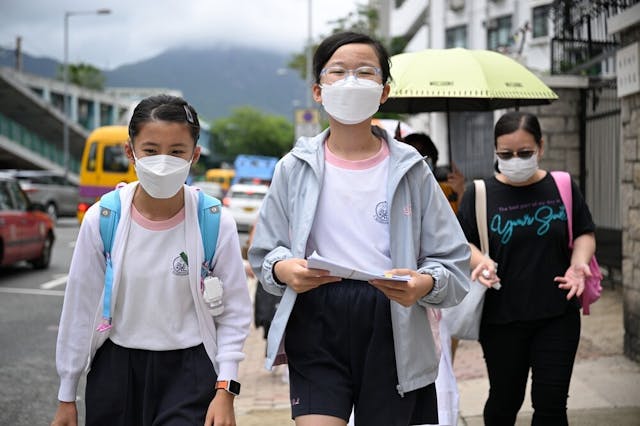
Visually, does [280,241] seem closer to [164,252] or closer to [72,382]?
[164,252]

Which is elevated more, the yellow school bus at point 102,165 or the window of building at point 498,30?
the window of building at point 498,30

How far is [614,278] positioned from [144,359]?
873 centimetres

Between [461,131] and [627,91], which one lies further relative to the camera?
[461,131]

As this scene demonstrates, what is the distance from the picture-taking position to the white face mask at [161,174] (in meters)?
2.80

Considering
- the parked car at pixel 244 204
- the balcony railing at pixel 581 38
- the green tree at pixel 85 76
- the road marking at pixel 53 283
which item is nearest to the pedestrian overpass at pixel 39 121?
the parked car at pixel 244 204

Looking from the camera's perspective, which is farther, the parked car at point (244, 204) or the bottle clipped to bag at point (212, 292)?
the parked car at point (244, 204)

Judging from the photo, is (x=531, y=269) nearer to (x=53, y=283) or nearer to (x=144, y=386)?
(x=144, y=386)

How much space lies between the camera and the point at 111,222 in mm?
2863

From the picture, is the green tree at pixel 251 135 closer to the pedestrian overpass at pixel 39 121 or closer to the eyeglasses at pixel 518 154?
the pedestrian overpass at pixel 39 121

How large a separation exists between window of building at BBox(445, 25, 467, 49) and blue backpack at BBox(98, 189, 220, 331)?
34.4 m

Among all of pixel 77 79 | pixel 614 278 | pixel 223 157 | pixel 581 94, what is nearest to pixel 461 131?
pixel 581 94

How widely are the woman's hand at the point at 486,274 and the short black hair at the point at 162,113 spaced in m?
1.60

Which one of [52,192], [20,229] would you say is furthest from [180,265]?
[52,192]

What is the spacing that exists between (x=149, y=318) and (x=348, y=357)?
70 cm
